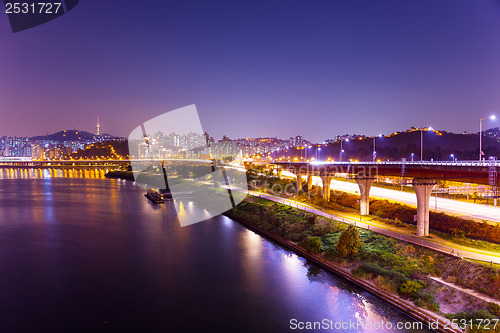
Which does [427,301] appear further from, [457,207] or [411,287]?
[457,207]

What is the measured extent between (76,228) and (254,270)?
12.3 m

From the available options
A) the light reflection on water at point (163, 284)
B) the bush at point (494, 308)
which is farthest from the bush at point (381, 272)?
the bush at point (494, 308)

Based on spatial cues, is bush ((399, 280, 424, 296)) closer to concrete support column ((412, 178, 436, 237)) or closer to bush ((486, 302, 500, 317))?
bush ((486, 302, 500, 317))

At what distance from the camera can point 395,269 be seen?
981cm

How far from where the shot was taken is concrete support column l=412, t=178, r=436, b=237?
494 inches

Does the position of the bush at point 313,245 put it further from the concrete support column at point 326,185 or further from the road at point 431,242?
the concrete support column at point 326,185

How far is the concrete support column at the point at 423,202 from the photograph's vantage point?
1255 centimetres

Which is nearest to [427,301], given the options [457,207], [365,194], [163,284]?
[163,284]

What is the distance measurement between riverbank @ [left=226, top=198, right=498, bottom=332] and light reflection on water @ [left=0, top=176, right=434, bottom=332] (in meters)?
0.39

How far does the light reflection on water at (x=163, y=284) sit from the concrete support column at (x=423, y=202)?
4350 millimetres

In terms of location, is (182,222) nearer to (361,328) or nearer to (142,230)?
(142,230)

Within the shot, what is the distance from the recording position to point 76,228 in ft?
62.2

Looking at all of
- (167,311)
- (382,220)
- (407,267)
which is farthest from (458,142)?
(167,311)

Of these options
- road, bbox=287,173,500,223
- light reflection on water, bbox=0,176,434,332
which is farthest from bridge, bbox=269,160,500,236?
light reflection on water, bbox=0,176,434,332
